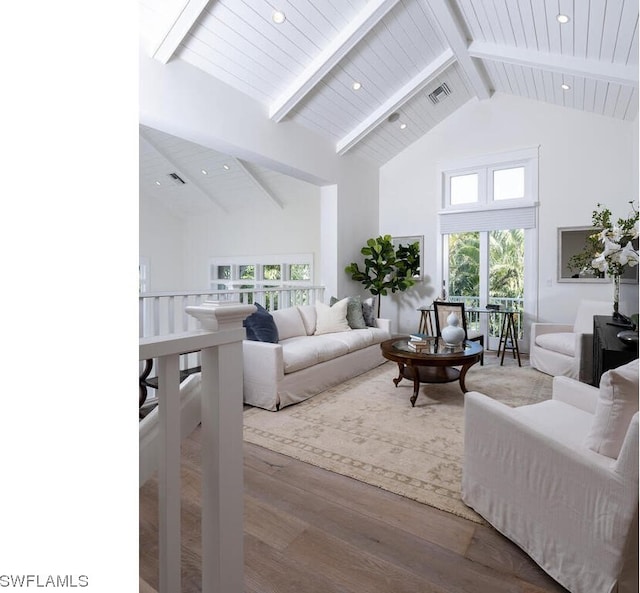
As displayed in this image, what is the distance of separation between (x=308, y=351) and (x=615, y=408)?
8.61 feet

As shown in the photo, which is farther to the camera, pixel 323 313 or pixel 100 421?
pixel 323 313

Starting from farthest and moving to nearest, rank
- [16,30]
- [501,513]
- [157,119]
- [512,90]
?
[512,90] < [157,119] < [501,513] < [16,30]

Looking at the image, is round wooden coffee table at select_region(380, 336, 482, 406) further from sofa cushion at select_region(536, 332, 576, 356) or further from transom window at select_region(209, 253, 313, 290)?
transom window at select_region(209, 253, 313, 290)

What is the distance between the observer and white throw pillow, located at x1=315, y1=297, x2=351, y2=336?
464 centimetres

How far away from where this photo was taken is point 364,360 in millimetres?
4520

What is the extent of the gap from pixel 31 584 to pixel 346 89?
5137 millimetres

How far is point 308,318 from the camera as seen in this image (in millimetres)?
4676

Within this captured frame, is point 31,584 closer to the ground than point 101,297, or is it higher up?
closer to the ground

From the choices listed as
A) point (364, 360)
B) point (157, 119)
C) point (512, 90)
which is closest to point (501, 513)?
point (364, 360)

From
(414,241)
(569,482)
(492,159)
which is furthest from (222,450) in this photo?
(492,159)

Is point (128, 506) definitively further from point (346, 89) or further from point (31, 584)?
point (346, 89)

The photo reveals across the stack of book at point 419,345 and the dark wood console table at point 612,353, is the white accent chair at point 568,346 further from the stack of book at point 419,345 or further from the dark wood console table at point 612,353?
the stack of book at point 419,345

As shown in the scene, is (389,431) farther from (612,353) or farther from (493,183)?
(493,183)

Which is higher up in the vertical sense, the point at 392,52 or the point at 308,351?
the point at 392,52
